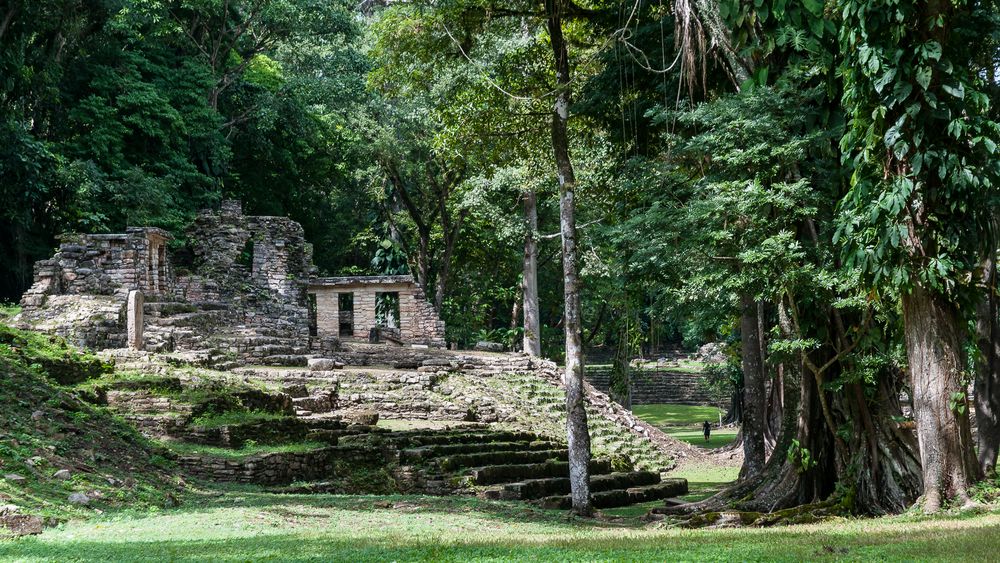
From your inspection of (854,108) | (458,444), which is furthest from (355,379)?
(854,108)

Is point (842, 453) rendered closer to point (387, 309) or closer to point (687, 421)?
point (387, 309)

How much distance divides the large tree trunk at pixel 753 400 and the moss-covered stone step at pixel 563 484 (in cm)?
231

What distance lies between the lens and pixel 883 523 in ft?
29.7

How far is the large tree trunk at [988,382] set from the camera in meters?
13.9

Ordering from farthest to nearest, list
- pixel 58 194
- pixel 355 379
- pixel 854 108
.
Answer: pixel 58 194
pixel 355 379
pixel 854 108

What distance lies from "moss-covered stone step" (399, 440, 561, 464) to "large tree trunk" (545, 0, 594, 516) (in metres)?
3.49

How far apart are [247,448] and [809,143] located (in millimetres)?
9020

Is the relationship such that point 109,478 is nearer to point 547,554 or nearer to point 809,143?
point 547,554

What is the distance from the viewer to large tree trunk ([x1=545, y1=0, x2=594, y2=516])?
12750 millimetres

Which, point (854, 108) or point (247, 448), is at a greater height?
point (854, 108)

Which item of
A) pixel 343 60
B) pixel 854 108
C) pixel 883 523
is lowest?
pixel 883 523

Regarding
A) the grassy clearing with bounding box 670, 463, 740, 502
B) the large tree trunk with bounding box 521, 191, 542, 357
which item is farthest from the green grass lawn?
the grassy clearing with bounding box 670, 463, 740, 502

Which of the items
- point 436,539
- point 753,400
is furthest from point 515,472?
point 436,539

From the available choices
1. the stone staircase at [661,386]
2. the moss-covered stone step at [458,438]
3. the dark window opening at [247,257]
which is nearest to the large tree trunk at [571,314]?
the moss-covered stone step at [458,438]
